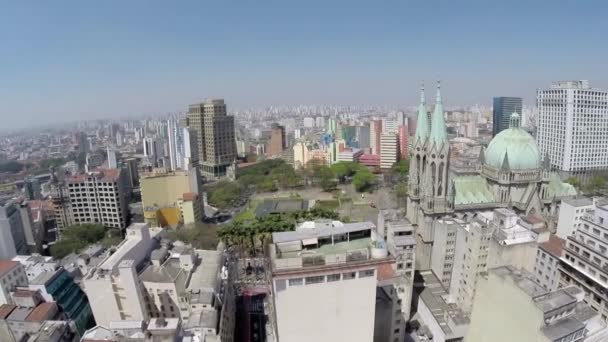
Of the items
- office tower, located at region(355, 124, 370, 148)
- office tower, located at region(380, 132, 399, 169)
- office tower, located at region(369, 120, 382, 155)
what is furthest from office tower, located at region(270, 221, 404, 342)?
office tower, located at region(355, 124, 370, 148)

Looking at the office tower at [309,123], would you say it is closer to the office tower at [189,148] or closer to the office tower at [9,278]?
the office tower at [189,148]

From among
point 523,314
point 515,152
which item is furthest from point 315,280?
point 515,152

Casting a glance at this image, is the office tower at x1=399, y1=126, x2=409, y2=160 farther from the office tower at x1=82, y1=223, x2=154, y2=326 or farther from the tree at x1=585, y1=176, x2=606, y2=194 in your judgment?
the office tower at x1=82, y1=223, x2=154, y2=326

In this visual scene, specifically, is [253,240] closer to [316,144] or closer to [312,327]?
[312,327]

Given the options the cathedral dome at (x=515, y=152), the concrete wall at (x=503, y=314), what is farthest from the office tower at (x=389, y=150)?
the concrete wall at (x=503, y=314)

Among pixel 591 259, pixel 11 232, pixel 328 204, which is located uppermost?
pixel 591 259

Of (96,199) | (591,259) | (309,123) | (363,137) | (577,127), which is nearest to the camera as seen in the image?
(591,259)

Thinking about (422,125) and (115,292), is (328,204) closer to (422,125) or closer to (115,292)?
(422,125)
